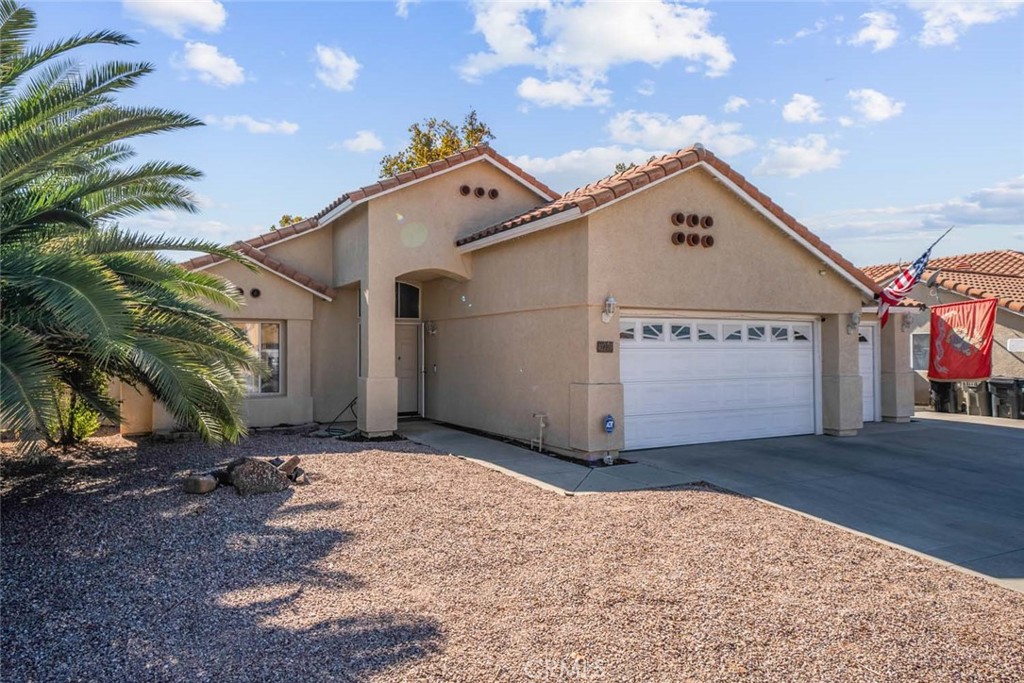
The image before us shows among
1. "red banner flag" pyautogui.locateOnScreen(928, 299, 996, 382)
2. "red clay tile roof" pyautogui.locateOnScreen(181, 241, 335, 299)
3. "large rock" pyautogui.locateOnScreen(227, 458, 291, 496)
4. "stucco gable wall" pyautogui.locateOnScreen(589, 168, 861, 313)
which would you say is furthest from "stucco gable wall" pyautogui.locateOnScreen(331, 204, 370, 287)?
"red banner flag" pyautogui.locateOnScreen(928, 299, 996, 382)

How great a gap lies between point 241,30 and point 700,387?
9778 millimetres

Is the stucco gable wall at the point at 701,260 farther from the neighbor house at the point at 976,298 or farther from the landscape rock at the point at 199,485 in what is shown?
the landscape rock at the point at 199,485

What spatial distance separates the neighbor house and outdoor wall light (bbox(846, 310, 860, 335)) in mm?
3967

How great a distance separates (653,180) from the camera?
11648 millimetres

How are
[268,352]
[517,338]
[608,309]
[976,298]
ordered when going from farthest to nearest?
[976,298]
[268,352]
[517,338]
[608,309]

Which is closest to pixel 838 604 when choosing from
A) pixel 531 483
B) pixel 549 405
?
pixel 531 483

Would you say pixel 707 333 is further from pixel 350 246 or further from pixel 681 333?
pixel 350 246

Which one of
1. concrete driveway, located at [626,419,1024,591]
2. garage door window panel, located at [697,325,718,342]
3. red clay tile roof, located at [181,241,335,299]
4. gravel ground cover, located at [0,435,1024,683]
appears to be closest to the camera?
gravel ground cover, located at [0,435,1024,683]

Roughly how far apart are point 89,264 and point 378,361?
7.47 metres

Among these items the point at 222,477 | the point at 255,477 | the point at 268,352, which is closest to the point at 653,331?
the point at 255,477

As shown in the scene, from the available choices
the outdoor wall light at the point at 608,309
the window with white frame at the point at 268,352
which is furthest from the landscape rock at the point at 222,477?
the window with white frame at the point at 268,352

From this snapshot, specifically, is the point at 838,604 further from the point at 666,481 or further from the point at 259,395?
the point at 259,395

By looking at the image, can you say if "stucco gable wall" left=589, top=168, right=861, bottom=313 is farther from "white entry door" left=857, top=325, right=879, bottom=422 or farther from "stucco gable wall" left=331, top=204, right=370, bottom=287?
"stucco gable wall" left=331, top=204, right=370, bottom=287

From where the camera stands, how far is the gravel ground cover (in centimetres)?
464
